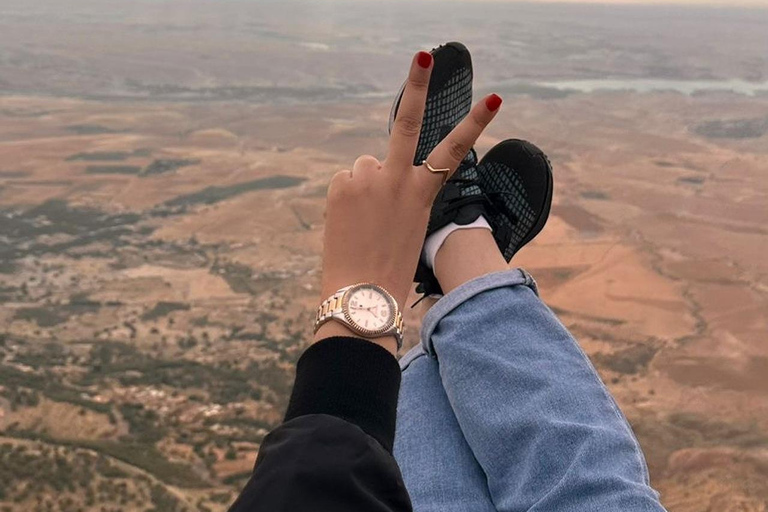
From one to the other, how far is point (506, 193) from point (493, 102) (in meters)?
0.95

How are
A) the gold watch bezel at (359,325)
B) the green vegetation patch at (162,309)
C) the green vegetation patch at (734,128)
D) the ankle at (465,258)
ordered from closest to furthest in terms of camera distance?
1. the gold watch bezel at (359,325)
2. the ankle at (465,258)
3. the green vegetation patch at (162,309)
4. the green vegetation patch at (734,128)

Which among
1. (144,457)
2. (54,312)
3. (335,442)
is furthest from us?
(54,312)

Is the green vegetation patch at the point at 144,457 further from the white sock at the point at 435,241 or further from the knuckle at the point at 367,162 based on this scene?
the knuckle at the point at 367,162

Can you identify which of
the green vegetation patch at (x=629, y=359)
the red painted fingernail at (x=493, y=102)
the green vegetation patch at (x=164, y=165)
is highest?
the red painted fingernail at (x=493, y=102)

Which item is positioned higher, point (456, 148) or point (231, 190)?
point (456, 148)

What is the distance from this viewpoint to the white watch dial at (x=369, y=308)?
2.36 feet

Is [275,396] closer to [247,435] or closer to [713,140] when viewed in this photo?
[247,435]

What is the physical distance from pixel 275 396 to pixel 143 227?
403 inches

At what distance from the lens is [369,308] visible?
2.39 feet

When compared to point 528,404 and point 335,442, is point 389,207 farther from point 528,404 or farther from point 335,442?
point 528,404

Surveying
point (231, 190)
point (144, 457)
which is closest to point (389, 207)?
point (144, 457)

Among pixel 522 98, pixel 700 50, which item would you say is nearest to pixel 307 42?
pixel 522 98

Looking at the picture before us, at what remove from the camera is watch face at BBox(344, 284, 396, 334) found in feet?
2.36

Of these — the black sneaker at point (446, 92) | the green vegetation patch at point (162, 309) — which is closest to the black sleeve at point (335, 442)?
the black sneaker at point (446, 92)
